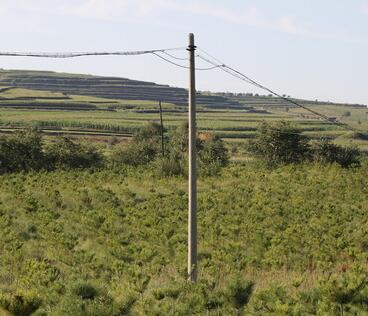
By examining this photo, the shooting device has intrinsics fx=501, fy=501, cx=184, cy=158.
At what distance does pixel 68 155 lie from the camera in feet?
149

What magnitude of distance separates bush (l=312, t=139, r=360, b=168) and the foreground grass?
20.4 feet

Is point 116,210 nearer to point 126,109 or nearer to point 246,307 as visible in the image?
point 246,307

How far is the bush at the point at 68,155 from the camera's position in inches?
1763

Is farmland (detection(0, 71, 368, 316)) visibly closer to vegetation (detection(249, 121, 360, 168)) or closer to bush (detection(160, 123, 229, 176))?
bush (detection(160, 123, 229, 176))

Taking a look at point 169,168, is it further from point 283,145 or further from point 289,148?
point 289,148

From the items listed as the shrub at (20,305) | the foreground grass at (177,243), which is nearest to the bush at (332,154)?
the foreground grass at (177,243)

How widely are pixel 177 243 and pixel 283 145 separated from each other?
26.8 m

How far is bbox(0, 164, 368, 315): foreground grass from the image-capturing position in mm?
9516

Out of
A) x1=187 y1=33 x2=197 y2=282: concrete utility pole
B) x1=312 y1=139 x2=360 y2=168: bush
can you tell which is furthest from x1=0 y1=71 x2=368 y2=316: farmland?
x1=312 y1=139 x2=360 y2=168: bush

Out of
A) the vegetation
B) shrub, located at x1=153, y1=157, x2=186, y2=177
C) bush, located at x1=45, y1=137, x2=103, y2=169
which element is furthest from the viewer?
bush, located at x1=45, y1=137, x2=103, y2=169

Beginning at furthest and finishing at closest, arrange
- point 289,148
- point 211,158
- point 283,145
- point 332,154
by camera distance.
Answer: point 211,158 < point 289,148 < point 283,145 < point 332,154

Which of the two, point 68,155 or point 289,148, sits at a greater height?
point 289,148

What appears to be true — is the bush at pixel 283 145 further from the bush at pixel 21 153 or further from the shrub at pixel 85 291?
the shrub at pixel 85 291

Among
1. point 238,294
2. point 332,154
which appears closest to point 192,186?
point 238,294
